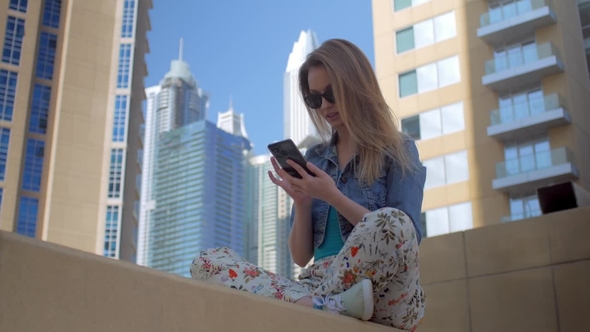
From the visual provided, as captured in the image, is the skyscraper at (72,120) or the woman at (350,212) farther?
the skyscraper at (72,120)

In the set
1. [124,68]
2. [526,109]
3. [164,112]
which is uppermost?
[164,112]

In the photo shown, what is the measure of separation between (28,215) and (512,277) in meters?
36.5

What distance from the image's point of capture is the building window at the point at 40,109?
39.6 metres

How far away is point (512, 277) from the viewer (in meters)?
4.73

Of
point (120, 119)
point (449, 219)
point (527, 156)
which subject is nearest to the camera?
point (527, 156)

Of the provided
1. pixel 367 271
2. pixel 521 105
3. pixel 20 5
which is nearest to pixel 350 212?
pixel 367 271

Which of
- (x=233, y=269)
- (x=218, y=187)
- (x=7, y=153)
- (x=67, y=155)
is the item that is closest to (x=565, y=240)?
(x=233, y=269)

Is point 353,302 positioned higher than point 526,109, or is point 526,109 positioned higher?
point 526,109

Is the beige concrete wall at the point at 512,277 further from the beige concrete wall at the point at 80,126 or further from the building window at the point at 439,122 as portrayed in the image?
the beige concrete wall at the point at 80,126

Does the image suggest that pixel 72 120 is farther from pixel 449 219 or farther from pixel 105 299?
pixel 105 299

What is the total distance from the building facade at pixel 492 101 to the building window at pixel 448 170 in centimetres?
3

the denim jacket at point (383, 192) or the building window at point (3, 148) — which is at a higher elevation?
the building window at point (3, 148)

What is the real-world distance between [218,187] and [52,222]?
233 ft

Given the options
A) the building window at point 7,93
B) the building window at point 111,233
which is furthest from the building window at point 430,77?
the building window at point 7,93
